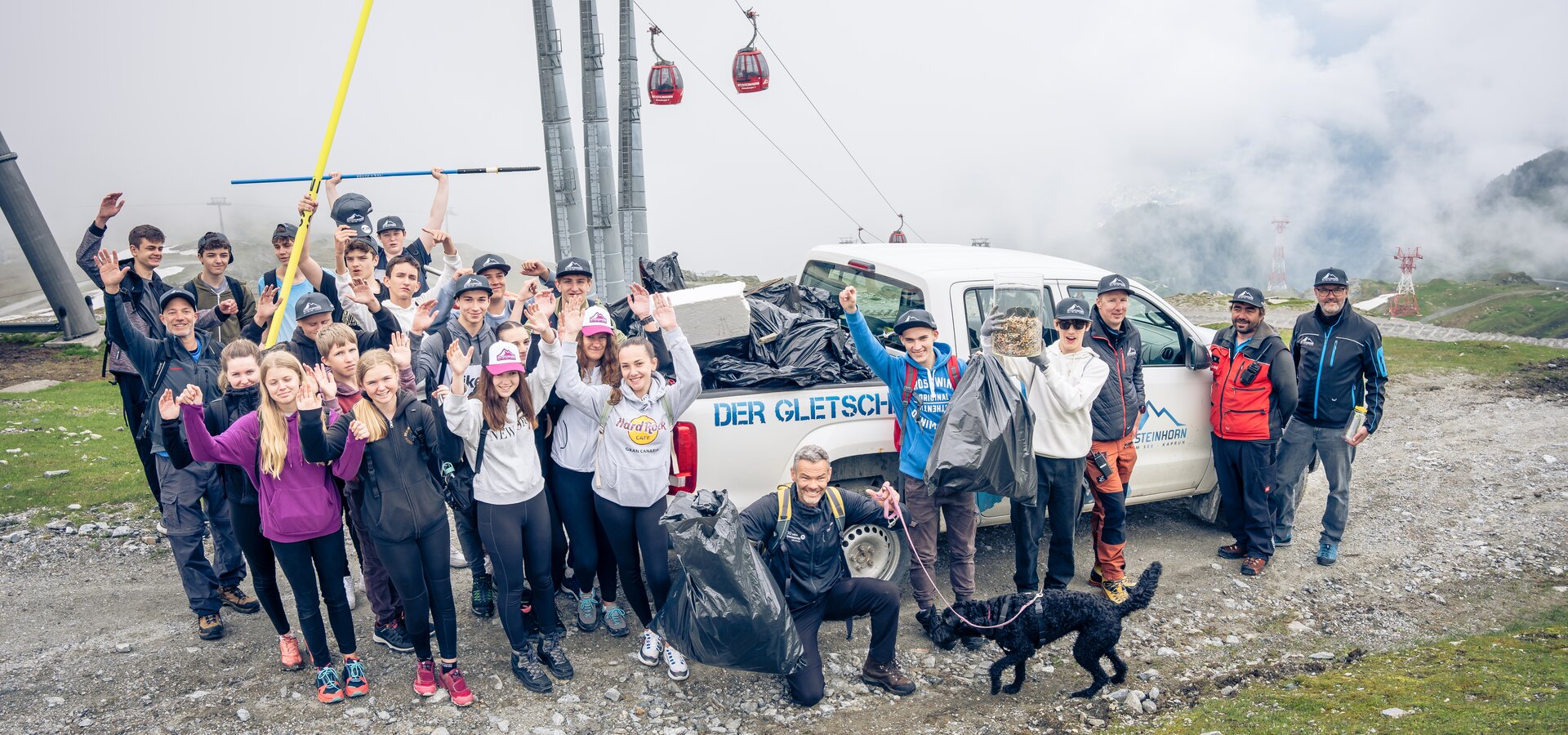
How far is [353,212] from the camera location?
18.7 ft

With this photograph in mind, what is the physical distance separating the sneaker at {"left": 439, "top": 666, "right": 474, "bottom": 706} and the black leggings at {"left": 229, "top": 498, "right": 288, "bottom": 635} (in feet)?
3.13

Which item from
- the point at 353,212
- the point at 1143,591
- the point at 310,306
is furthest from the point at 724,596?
the point at 353,212

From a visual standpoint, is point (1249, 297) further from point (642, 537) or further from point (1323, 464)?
point (642, 537)

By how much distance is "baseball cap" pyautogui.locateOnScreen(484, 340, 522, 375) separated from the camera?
3.95 meters

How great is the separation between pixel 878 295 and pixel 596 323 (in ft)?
6.71

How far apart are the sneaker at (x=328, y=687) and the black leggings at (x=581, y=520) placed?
3.99 feet

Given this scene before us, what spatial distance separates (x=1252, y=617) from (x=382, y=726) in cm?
468

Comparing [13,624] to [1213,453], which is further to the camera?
[1213,453]

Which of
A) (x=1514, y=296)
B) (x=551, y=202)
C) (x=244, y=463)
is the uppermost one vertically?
(x=551, y=202)

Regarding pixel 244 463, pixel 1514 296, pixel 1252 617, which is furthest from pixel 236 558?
pixel 1514 296

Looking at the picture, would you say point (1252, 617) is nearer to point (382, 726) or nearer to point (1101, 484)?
point (1101, 484)

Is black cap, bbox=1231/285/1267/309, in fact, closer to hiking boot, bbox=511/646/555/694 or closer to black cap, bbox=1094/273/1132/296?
black cap, bbox=1094/273/1132/296

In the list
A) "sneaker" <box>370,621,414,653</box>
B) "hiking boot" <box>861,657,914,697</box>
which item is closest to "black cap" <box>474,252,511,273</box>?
"sneaker" <box>370,621,414,653</box>

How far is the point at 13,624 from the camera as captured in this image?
4812 millimetres
